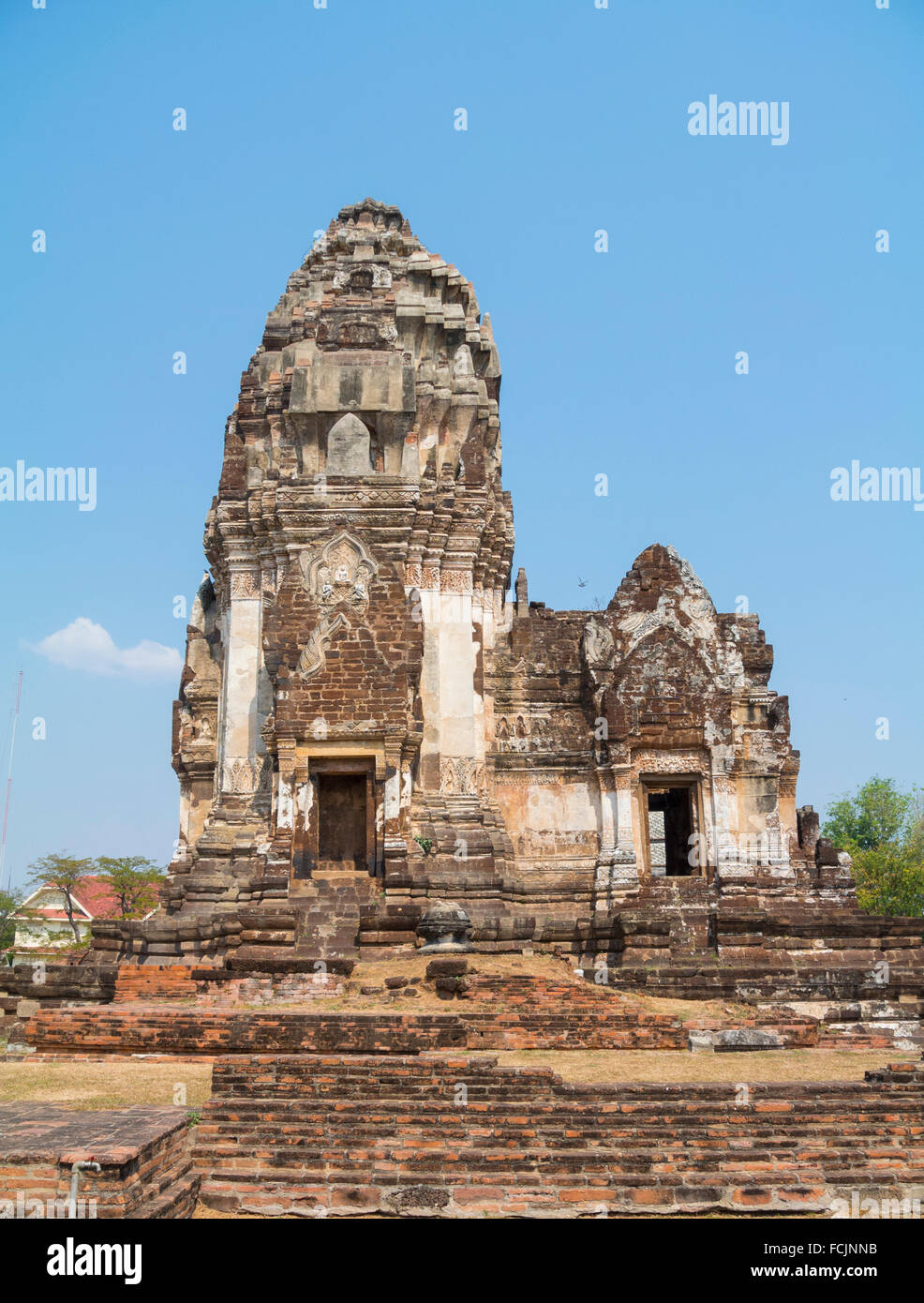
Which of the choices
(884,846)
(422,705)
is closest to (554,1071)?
(422,705)

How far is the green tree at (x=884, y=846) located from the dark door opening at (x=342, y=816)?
22.0m

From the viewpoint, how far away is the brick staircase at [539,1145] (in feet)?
30.7

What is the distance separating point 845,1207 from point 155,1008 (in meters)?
9.30

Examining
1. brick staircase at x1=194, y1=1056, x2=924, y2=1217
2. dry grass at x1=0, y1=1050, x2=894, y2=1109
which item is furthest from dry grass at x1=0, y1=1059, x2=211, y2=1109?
brick staircase at x1=194, y1=1056, x2=924, y2=1217

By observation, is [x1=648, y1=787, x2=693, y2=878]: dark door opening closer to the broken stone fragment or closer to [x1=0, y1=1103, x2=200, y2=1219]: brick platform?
the broken stone fragment

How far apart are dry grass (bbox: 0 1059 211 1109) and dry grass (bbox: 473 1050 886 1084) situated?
10.3ft

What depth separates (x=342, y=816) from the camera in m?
22.2

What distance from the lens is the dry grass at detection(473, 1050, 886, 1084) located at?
12539 mm

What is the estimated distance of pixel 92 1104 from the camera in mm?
11289

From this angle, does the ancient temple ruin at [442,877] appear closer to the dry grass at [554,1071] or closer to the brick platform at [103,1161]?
the brick platform at [103,1161]

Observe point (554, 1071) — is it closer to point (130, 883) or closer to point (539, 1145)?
point (539, 1145)

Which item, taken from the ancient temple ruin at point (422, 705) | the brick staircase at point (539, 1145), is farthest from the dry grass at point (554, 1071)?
the ancient temple ruin at point (422, 705)
